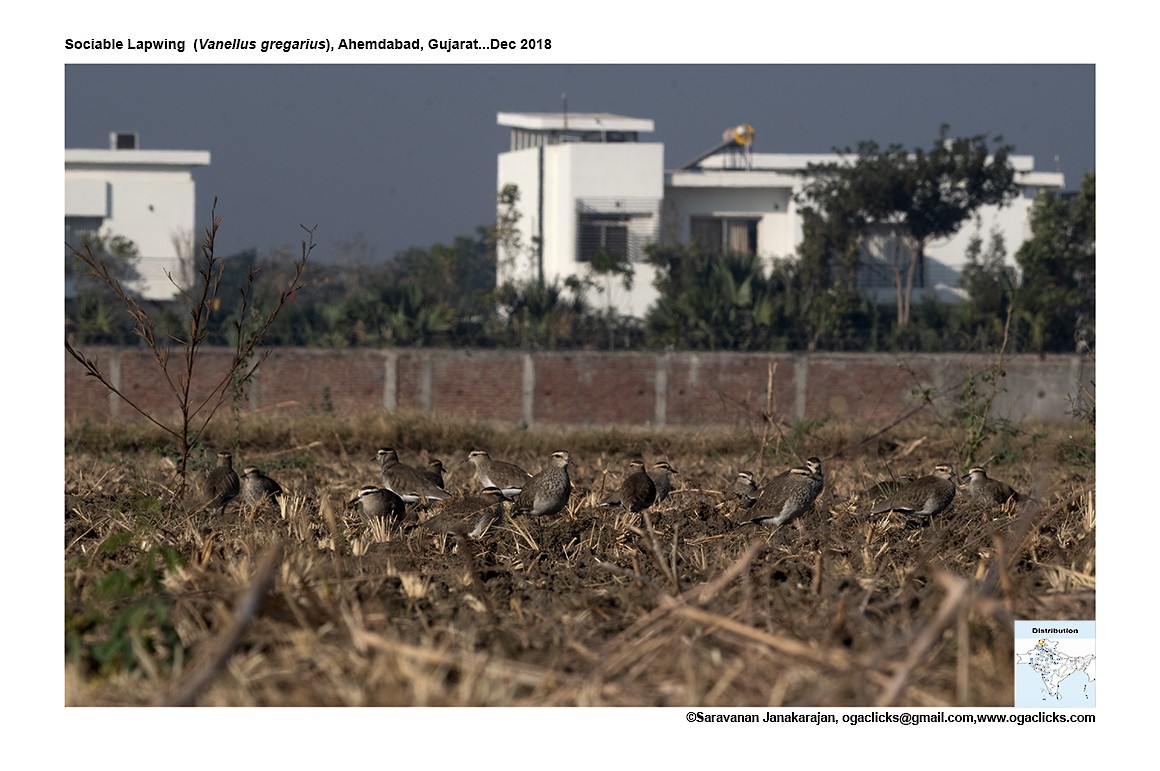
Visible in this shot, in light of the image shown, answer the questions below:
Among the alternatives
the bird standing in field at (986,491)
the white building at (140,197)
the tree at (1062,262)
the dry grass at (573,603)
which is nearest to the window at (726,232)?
the tree at (1062,262)

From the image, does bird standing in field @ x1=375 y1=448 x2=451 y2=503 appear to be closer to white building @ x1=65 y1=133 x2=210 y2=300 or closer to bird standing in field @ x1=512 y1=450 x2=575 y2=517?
bird standing in field @ x1=512 y1=450 x2=575 y2=517

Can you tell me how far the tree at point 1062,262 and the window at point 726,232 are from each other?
14.6 metres

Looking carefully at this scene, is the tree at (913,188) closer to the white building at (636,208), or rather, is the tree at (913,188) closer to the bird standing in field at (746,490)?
the white building at (636,208)

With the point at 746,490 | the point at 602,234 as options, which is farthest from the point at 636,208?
the point at 746,490

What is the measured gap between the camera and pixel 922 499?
40.1ft

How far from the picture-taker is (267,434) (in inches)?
912

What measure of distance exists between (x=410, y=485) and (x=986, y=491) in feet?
17.9

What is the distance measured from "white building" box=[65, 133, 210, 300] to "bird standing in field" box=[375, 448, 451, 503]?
44.4 metres

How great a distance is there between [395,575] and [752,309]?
35996 millimetres

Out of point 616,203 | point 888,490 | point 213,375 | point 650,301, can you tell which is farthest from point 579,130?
point 888,490

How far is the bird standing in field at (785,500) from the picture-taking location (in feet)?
38.1

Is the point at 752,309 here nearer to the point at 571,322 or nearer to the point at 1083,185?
the point at 571,322

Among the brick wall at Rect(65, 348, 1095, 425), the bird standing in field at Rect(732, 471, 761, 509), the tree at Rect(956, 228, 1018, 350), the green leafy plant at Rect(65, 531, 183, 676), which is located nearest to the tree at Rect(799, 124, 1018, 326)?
the tree at Rect(956, 228, 1018, 350)

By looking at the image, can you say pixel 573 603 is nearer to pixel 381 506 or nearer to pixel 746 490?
pixel 381 506
